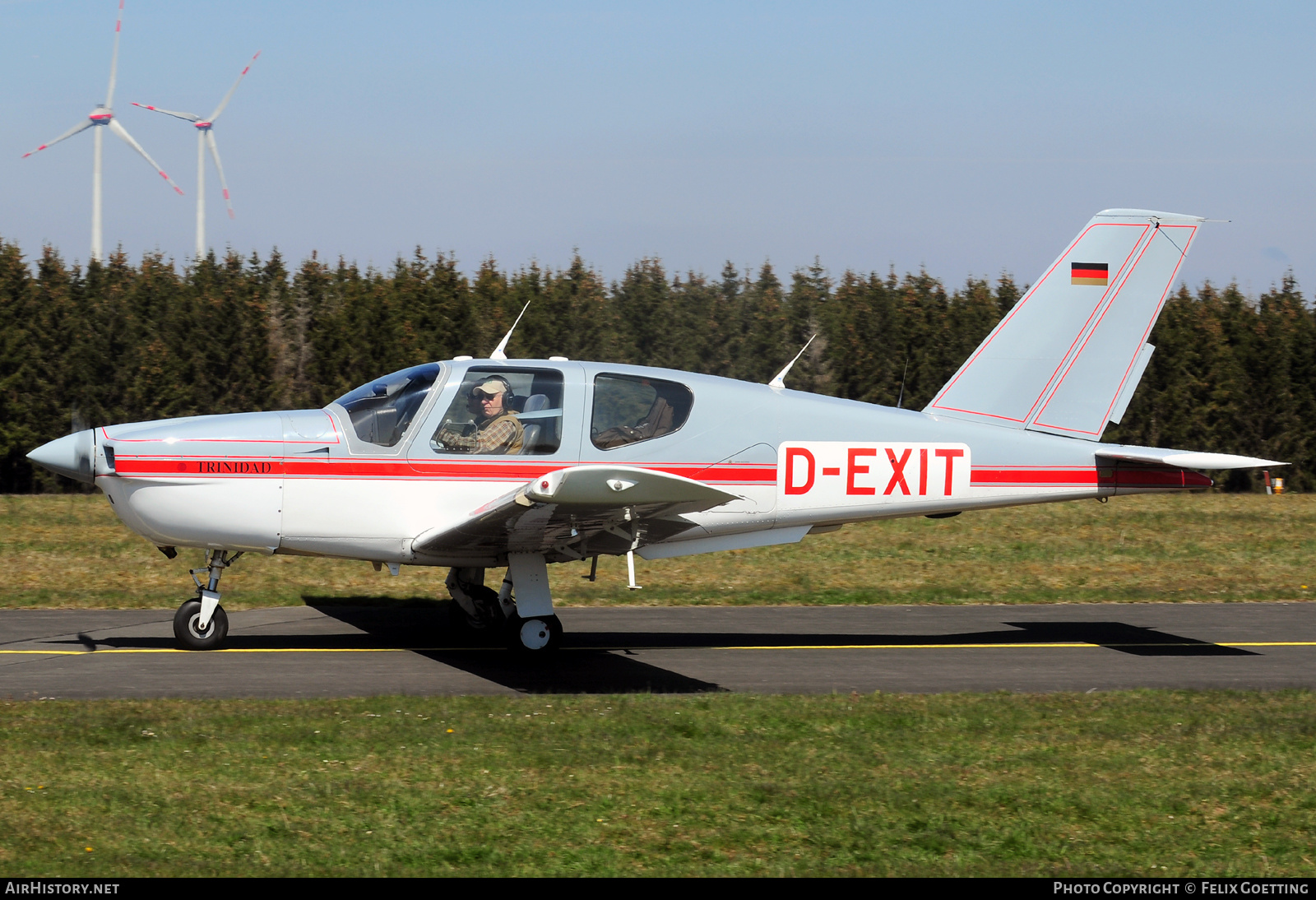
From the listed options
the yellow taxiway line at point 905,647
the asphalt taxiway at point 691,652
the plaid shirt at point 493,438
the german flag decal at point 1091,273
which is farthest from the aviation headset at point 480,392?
the german flag decal at point 1091,273

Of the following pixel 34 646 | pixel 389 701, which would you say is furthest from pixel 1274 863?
pixel 34 646

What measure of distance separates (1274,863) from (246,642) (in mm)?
7602

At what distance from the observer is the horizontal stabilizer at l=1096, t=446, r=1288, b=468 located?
9.22 metres

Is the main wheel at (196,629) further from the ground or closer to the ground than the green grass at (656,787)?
further from the ground

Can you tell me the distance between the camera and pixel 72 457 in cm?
845

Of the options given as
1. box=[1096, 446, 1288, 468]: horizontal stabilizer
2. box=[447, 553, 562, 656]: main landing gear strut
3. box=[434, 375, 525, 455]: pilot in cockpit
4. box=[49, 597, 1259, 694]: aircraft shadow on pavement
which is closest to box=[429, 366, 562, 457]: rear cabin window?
box=[434, 375, 525, 455]: pilot in cockpit

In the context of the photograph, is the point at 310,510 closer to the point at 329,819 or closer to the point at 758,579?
the point at 329,819

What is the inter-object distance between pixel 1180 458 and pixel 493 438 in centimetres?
536

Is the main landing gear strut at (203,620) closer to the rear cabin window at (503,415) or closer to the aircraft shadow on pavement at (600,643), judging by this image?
the aircraft shadow on pavement at (600,643)

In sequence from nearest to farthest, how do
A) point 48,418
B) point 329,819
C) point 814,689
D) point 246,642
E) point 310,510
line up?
point 329,819 → point 814,689 → point 310,510 → point 246,642 → point 48,418

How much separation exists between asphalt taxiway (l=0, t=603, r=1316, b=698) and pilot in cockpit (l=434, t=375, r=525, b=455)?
1.63 m

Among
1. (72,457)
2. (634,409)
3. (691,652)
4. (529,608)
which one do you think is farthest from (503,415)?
(72,457)

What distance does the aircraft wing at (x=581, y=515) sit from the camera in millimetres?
7180

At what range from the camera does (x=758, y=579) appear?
45.0 ft
